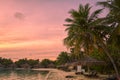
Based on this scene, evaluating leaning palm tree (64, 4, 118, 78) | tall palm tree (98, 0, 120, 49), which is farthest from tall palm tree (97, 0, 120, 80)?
leaning palm tree (64, 4, 118, 78)

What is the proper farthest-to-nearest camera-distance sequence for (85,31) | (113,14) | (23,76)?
(23,76) < (85,31) < (113,14)

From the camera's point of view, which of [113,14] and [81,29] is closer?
[113,14]

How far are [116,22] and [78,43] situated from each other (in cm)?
828

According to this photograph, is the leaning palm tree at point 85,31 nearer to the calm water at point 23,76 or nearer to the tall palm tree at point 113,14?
the tall palm tree at point 113,14

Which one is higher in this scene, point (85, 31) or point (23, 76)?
point (85, 31)

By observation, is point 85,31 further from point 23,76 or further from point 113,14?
point 23,76

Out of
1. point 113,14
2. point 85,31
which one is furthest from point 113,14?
point 85,31

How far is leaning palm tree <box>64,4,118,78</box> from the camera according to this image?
28.1m

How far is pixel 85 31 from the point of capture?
28406 millimetres

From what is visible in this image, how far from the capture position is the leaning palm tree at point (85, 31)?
28.1 meters

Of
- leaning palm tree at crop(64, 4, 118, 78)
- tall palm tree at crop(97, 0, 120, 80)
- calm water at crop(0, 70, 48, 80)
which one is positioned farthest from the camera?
calm water at crop(0, 70, 48, 80)

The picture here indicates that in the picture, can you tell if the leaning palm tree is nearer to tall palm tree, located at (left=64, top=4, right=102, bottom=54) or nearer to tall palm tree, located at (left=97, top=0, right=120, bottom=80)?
tall palm tree, located at (left=64, top=4, right=102, bottom=54)

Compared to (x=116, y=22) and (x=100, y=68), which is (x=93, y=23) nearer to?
(x=116, y=22)

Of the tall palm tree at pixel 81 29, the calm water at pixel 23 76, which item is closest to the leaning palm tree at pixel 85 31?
the tall palm tree at pixel 81 29
